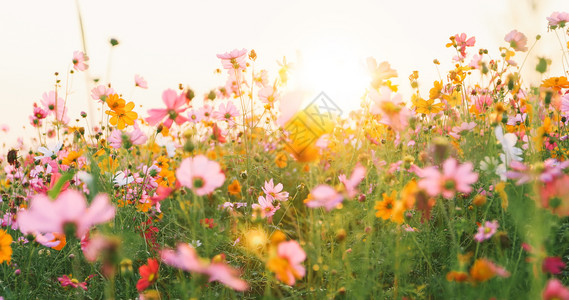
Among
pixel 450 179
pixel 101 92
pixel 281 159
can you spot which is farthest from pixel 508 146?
pixel 101 92

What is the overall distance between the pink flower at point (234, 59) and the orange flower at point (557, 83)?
1.09 m

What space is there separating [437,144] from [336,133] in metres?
1.22

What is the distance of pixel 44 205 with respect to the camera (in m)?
0.50

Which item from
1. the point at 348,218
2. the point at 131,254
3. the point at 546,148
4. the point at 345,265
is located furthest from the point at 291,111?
the point at 546,148

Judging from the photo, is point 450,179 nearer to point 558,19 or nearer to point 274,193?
point 274,193

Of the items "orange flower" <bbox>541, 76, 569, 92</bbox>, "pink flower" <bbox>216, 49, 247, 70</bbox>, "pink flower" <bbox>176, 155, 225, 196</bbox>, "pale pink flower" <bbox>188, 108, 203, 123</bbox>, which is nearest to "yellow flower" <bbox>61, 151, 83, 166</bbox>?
"pale pink flower" <bbox>188, 108, 203, 123</bbox>

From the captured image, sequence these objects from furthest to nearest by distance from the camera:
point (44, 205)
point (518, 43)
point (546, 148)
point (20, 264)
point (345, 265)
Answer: point (518, 43)
point (546, 148)
point (20, 264)
point (345, 265)
point (44, 205)

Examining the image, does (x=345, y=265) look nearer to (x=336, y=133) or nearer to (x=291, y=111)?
(x=291, y=111)

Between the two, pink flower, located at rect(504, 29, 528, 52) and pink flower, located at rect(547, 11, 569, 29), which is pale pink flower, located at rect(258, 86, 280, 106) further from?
pink flower, located at rect(547, 11, 569, 29)

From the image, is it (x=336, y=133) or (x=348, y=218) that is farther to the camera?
(x=336, y=133)

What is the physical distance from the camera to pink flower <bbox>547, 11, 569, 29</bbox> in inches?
62.4

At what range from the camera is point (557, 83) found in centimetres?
137

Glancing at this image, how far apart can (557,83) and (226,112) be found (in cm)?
125

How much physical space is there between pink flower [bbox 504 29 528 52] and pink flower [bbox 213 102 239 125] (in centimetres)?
115
